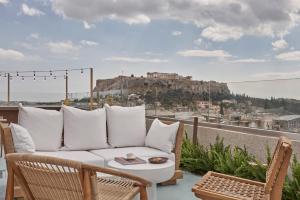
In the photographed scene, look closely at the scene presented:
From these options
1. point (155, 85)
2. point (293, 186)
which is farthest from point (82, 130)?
point (155, 85)

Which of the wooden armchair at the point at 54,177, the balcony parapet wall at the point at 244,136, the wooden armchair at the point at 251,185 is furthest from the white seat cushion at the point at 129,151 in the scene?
the wooden armchair at the point at 54,177

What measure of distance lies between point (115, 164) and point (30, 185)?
1.26 meters

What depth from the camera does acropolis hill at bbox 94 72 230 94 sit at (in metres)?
6.36

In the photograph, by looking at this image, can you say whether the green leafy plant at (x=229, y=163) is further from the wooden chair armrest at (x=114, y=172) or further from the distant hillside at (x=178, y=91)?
the wooden chair armrest at (x=114, y=172)

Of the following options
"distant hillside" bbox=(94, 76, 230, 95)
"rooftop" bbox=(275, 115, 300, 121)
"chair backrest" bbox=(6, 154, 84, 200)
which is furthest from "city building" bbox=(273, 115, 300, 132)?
"chair backrest" bbox=(6, 154, 84, 200)

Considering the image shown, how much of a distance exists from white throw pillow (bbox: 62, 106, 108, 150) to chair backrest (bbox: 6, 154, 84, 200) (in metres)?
2.07

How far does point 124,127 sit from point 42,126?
105 cm

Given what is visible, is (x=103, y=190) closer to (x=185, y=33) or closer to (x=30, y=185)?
→ (x=30, y=185)

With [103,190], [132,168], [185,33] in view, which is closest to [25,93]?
[185,33]

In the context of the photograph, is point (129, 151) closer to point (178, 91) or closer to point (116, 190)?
point (116, 190)

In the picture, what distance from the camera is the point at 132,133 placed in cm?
457

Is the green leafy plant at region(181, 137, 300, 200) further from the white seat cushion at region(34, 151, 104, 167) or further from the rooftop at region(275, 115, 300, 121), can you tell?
the white seat cushion at region(34, 151, 104, 167)

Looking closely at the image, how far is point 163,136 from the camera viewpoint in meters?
4.33

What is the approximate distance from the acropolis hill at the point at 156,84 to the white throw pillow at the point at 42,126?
302 cm
